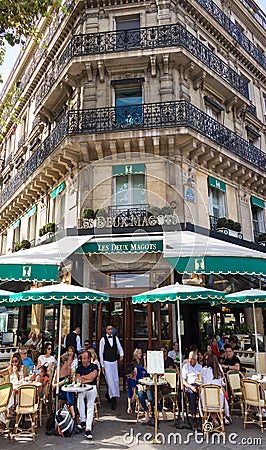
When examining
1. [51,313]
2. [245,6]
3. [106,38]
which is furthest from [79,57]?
[245,6]

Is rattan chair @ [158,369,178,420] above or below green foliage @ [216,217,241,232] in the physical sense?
below

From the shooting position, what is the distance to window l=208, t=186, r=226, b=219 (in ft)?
40.3

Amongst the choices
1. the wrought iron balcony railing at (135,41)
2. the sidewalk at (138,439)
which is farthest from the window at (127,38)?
the sidewalk at (138,439)

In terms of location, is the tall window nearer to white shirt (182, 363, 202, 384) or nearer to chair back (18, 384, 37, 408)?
white shirt (182, 363, 202, 384)

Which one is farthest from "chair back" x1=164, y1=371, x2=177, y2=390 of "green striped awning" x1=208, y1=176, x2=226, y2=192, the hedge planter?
"green striped awning" x1=208, y1=176, x2=226, y2=192

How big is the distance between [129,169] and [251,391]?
22.9ft

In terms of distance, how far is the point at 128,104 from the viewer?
11961 mm

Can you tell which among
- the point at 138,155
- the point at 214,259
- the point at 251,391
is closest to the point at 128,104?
the point at 138,155

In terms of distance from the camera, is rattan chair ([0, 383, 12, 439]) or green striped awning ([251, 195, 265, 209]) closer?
rattan chair ([0, 383, 12, 439])

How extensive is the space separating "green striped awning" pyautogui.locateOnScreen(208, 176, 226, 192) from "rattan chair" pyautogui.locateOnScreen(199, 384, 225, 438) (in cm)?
748

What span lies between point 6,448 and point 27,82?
16.9m

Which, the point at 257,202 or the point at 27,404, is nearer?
the point at 27,404

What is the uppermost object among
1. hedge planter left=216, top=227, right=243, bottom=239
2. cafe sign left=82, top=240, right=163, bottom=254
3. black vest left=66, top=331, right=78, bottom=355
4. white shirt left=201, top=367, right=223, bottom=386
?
hedge planter left=216, top=227, right=243, bottom=239

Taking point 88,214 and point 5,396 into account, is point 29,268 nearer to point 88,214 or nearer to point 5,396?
point 5,396
